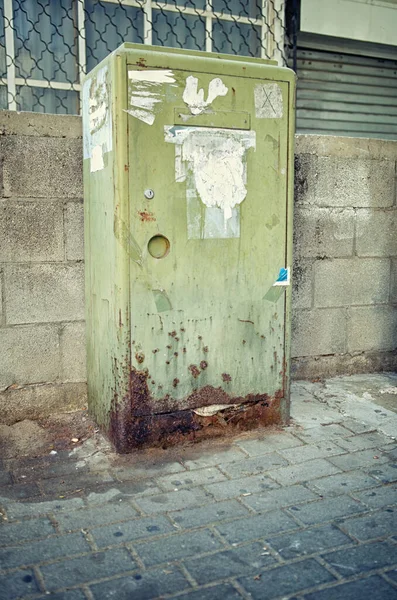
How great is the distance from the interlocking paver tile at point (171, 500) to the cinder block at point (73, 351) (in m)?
1.22

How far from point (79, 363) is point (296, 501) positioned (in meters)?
1.69

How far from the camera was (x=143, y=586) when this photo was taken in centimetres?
209

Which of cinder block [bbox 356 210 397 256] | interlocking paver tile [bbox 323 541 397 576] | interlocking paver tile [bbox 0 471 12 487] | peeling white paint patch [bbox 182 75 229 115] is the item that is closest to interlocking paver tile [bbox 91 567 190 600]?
interlocking paver tile [bbox 323 541 397 576]

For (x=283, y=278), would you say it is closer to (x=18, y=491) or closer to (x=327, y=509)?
(x=327, y=509)

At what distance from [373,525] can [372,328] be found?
2.32m

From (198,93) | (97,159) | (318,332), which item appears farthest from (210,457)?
(198,93)

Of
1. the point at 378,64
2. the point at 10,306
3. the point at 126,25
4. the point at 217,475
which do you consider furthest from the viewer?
the point at 378,64

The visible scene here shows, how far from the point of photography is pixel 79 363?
12.3 ft

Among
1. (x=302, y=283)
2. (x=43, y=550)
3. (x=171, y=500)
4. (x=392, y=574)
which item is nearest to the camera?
(x=392, y=574)

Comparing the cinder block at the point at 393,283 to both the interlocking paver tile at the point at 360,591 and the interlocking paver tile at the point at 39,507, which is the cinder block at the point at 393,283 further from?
the interlocking paver tile at the point at 39,507

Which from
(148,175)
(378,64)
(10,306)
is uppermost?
(378,64)

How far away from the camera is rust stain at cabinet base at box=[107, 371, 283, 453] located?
3.14m

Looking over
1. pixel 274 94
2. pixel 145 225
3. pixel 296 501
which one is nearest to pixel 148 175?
pixel 145 225

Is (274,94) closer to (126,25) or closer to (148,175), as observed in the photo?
(148,175)
